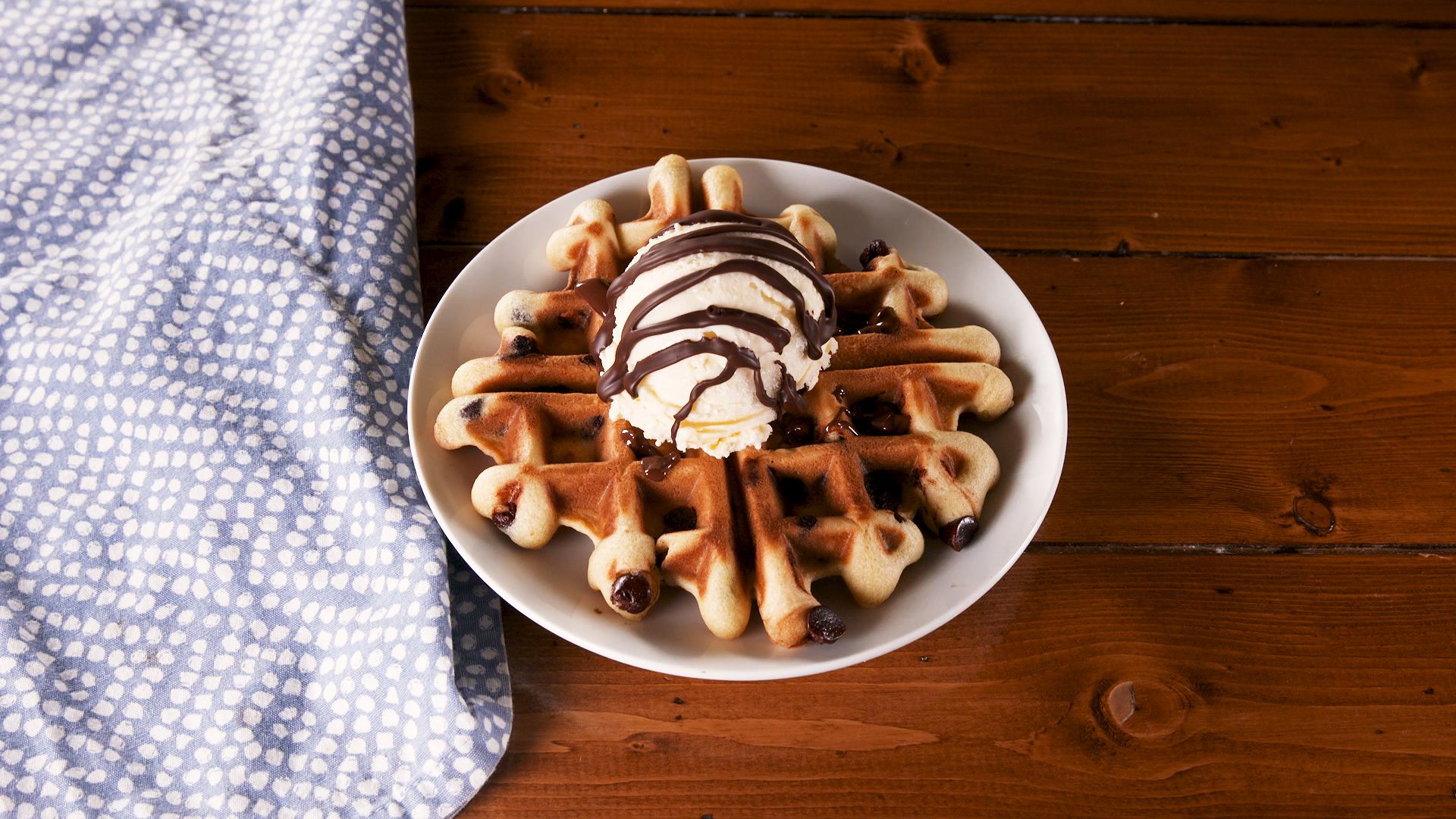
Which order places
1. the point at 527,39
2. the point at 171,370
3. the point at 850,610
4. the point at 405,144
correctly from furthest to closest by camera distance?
the point at 527,39 < the point at 405,144 < the point at 171,370 < the point at 850,610

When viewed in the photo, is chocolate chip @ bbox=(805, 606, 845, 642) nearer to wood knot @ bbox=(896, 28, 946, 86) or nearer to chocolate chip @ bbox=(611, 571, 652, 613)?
Result: chocolate chip @ bbox=(611, 571, 652, 613)

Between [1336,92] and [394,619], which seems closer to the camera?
[394,619]

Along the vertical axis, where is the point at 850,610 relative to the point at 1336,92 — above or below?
below

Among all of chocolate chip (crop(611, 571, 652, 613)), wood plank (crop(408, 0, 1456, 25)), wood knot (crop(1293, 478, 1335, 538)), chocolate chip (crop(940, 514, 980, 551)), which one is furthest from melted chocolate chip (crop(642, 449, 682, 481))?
wood plank (crop(408, 0, 1456, 25))

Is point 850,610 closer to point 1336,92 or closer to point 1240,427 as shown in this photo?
point 1240,427

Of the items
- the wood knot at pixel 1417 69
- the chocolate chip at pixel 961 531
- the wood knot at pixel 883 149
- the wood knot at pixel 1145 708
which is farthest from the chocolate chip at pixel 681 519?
the wood knot at pixel 1417 69

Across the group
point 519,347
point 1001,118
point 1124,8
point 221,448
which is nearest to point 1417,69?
point 1124,8

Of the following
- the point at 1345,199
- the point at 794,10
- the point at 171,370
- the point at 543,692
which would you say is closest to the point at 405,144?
the point at 171,370

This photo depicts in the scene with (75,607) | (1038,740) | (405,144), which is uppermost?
(405,144)
